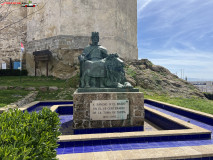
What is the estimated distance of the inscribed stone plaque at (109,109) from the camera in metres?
4.33

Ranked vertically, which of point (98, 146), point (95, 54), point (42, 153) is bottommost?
point (98, 146)

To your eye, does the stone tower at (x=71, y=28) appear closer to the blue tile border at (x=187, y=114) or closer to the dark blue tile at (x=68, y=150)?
the blue tile border at (x=187, y=114)

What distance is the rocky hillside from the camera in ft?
39.9

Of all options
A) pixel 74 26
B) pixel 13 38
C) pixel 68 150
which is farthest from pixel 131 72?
pixel 13 38

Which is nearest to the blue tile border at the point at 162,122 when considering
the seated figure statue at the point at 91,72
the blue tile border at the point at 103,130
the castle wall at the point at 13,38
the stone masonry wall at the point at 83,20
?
the blue tile border at the point at 103,130

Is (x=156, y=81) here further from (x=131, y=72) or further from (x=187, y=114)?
(x=187, y=114)

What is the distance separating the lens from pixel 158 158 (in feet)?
8.37

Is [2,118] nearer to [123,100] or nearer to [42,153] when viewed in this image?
[42,153]

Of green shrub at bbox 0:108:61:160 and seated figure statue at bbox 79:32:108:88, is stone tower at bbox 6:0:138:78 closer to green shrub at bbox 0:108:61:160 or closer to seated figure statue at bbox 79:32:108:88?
seated figure statue at bbox 79:32:108:88

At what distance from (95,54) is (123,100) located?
2013mm

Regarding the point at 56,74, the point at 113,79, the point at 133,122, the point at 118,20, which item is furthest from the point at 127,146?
the point at 118,20

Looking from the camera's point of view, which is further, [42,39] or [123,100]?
[42,39]

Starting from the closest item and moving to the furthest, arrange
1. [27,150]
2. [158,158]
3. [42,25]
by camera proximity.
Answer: [27,150] < [158,158] < [42,25]

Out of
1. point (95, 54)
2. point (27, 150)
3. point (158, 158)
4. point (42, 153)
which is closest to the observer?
point (27, 150)
